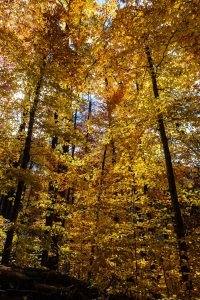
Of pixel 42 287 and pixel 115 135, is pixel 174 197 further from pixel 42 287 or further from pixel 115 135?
pixel 42 287

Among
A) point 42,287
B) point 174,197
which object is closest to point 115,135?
point 174,197

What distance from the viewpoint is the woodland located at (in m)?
7.07

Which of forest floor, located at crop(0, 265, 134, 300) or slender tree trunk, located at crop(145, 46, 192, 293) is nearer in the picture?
forest floor, located at crop(0, 265, 134, 300)

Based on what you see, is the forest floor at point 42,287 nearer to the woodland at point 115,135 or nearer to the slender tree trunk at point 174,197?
the woodland at point 115,135

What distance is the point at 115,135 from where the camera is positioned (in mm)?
9453

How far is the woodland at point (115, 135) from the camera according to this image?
7.07m

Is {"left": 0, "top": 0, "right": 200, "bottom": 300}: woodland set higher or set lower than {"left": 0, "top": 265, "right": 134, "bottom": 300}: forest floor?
higher

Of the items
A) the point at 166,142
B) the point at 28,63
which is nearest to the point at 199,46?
the point at 166,142

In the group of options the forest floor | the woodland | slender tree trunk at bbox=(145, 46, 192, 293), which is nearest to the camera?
the forest floor

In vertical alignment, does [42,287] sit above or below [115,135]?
below

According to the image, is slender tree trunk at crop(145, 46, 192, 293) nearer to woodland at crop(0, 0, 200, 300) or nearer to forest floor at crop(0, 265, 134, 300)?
woodland at crop(0, 0, 200, 300)

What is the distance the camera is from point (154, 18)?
6906mm

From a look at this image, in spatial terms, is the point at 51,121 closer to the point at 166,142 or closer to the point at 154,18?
the point at 166,142

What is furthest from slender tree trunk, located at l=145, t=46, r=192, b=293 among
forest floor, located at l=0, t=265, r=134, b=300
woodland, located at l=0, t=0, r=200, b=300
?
forest floor, located at l=0, t=265, r=134, b=300
